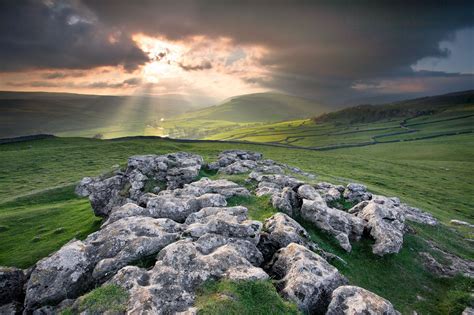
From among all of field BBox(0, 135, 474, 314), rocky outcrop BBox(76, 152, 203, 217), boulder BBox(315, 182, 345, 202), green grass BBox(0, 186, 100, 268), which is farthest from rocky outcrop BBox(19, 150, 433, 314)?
green grass BBox(0, 186, 100, 268)

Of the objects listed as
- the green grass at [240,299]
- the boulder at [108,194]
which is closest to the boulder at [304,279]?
the green grass at [240,299]

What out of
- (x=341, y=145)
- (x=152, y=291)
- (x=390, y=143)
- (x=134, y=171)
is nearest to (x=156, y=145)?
(x=134, y=171)

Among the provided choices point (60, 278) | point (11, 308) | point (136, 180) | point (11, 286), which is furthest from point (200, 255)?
point (136, 180)

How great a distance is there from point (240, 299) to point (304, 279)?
4.60 meters

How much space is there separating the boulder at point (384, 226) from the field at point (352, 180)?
103 cm

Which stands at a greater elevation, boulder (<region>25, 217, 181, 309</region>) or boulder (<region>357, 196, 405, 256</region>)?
boulder (<region>25, 217, 181, 309</region>)

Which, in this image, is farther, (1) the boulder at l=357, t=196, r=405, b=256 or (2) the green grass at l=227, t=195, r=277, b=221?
(2) the green grass at l=227, t=195, r=277, b=221

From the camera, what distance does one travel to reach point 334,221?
27.9 m

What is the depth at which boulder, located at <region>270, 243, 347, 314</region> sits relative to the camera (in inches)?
648

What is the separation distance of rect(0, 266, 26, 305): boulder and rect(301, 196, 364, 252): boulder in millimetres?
24636

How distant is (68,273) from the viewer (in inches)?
707

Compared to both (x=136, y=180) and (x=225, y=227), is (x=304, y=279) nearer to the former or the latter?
(x=225, y=227)

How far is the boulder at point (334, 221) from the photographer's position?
2711cm

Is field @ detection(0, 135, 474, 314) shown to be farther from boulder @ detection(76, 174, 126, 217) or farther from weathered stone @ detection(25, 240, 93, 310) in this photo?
weathered stone @ detection(25, 240, 93, 310)
